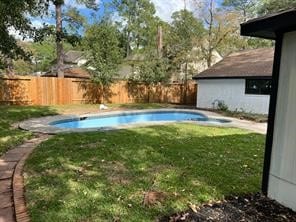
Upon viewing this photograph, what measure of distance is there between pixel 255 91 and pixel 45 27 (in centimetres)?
1309

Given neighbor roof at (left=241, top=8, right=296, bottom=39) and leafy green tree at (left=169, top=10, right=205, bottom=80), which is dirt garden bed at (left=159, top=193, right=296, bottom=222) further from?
leafy green tree at (left=169, top=10, right=205, bottom=80)

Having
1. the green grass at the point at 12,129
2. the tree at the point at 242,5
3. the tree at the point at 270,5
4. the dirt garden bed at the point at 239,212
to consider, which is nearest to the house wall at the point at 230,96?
the tree at the point at 270,5

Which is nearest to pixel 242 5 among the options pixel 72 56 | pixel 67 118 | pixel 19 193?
pixel 67 118

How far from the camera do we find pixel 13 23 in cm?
632

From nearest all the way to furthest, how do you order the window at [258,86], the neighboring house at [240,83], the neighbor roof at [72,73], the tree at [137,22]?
the window at [258,86] → the neighboring house at [240,83] → the neighbor roof at [72,73] → the tree at [137,22]

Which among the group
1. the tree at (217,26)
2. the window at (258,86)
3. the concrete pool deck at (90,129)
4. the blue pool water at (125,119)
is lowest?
the blue pool water at (125,119)

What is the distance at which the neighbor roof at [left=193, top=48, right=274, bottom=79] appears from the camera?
17062mm

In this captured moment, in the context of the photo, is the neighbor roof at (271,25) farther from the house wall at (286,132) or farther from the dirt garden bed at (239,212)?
the dirt garden bed at (239,212)

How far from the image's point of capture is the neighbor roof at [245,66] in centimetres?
1706

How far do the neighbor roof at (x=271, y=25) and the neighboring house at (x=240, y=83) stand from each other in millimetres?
12661

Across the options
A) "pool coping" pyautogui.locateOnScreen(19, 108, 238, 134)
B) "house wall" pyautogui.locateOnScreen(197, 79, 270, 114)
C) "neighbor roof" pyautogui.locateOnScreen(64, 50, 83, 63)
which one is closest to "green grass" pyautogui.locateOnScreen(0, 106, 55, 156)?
"pool coping" pyautogui.locateOnScreen(19, 108, 238, 134)

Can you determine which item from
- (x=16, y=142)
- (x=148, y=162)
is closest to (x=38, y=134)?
(x=16, y=142)

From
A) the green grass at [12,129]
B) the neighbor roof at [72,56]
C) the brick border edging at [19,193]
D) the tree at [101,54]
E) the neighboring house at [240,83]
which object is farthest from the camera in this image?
the neighbor roof at [72,56]

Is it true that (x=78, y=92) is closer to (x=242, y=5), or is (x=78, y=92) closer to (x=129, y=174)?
(x=129, y=174)
